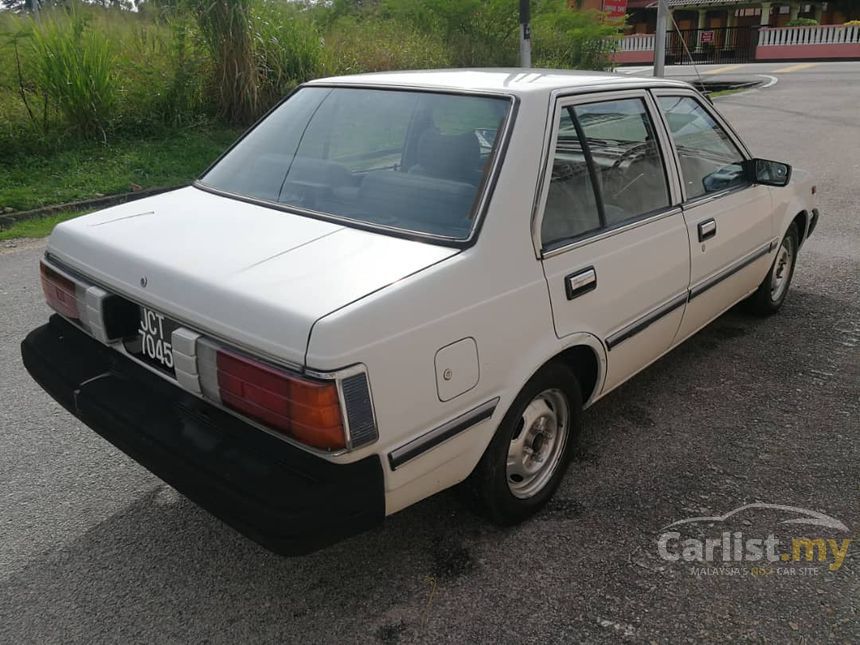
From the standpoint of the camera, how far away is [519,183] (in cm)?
255

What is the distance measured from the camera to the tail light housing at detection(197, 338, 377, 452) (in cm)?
198

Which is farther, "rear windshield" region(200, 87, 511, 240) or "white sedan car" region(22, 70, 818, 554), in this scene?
"rear windshield" region(200, 87, 511, 240)

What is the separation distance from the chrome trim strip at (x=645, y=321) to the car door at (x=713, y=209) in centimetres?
13

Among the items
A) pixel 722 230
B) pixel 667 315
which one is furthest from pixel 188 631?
pixel 722 230

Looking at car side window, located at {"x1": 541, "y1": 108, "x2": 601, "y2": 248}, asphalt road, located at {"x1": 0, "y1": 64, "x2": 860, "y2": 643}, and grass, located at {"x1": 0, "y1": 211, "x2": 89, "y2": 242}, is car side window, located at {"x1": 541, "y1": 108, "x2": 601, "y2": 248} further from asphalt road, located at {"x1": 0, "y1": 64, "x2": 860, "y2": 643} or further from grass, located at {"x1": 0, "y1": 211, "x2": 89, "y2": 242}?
grass, located at {"x1": 0, "y1": 211, "x2": 89, "y2": 242}

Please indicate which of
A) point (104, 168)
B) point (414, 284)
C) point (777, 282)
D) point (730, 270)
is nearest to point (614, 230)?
point (414, 284)

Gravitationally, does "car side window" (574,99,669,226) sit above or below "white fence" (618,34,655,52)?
above

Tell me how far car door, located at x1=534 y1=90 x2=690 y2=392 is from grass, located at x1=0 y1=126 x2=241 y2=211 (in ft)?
23.8

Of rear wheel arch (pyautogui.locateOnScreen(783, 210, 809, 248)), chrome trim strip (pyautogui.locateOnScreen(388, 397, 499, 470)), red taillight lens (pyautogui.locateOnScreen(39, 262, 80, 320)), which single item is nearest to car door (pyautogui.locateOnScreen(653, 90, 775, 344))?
rear wheel arch (pyautogui.locateOnScreen(783, 210, 809, 248))

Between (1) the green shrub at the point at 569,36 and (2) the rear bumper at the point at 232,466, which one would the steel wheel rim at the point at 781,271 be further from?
(1) the green shrub at the point at 569,36

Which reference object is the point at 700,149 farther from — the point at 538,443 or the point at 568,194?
the point at 538,443

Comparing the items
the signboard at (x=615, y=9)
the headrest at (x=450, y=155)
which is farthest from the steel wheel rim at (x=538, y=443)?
the signboard at (x=615, y=9)

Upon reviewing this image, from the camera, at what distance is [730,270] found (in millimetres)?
3900

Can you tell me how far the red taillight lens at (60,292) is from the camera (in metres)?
2.77
